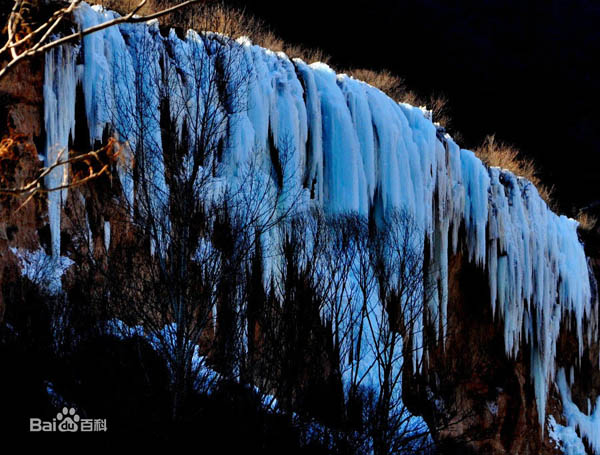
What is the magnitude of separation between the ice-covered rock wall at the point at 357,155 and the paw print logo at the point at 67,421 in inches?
99.9

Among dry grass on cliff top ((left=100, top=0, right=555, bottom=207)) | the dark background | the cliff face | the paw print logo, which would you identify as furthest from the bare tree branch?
the dark background

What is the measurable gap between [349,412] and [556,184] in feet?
88.0

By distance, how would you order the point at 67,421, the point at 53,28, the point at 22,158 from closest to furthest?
1. the point at 53,28
2. the point at 67,421
3. the point at 22,158

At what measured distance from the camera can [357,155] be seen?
13.0m

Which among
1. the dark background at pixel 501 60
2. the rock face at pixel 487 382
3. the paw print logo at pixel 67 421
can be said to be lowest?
the paw print logo at pixel 67 421

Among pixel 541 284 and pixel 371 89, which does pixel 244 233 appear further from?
pixel 541 284

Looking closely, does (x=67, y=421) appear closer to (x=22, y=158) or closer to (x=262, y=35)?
(x=22, y=158)

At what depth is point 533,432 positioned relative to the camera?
19406mm

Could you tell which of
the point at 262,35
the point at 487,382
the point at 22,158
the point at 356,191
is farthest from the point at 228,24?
the point at 487,382

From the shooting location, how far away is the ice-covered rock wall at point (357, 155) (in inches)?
388

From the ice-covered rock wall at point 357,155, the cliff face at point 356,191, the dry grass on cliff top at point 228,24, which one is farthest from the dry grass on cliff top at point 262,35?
the cliff face at point 356,191

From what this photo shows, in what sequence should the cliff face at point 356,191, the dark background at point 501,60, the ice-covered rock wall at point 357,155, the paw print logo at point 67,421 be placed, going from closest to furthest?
the paw print logo at point 67,421, the cliff face at point 356,191, the ice-covered rock wall at point 357,155, the dark background at point 501,60

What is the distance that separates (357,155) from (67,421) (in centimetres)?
725

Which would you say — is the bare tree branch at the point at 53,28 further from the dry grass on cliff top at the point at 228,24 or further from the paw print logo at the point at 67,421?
the dry grass on cliff top at the point at 228,24
